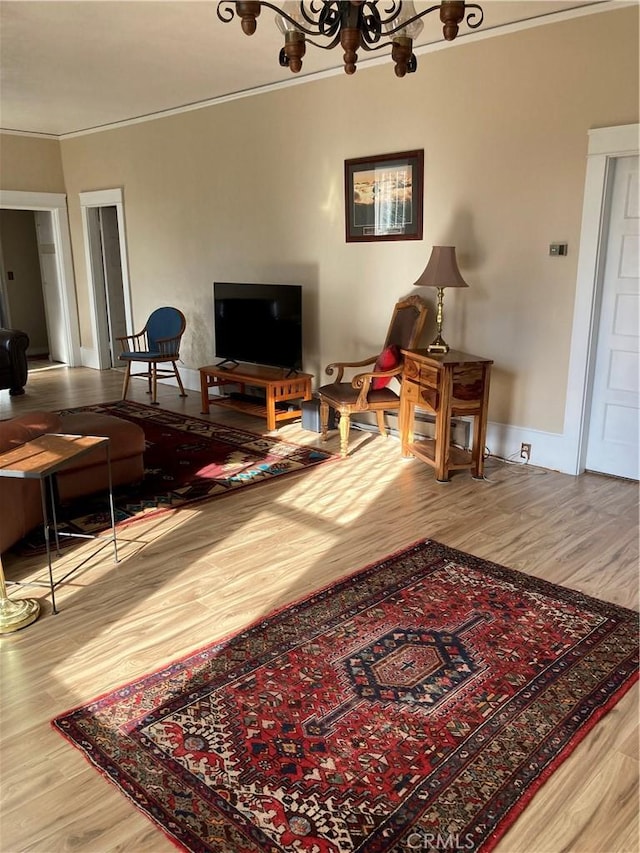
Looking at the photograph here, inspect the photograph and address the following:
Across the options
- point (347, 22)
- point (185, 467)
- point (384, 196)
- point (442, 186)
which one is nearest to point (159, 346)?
point (185, 467)

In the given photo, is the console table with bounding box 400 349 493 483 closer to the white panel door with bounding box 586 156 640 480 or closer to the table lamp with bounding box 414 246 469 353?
the table lamp with bounding box 414 246 469 353

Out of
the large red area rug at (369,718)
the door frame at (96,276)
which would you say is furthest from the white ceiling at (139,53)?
the large red area rug at (369,718)

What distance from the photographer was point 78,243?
27.9ft

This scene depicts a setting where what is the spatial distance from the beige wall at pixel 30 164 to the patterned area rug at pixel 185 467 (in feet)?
12.3

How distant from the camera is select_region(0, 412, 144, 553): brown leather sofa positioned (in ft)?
10.3

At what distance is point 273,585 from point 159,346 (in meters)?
4.36

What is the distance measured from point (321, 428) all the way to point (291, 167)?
224cm

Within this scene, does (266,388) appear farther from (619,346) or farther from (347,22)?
(347,22)

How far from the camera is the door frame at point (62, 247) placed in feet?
26.4

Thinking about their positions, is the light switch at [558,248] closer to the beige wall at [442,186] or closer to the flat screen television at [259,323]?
the beige wall at [442,186]

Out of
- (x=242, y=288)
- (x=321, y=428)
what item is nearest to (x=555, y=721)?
(x=321, y=428)

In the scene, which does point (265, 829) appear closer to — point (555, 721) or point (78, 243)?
point (555, 721)

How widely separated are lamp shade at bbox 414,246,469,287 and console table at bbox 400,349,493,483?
18.0 inches

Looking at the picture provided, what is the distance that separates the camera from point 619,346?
418 centimetres
